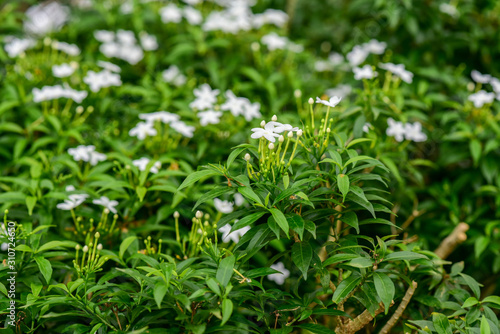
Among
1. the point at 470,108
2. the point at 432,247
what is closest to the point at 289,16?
the point at 470,108

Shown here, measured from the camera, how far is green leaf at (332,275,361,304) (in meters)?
1.58

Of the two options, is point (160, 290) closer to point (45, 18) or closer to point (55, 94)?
point (55, 94)

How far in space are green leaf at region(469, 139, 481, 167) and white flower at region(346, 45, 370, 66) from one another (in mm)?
929

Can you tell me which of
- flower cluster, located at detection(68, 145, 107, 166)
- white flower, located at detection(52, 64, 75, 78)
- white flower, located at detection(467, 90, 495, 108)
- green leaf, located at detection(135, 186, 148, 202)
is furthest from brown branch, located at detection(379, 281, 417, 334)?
white flower, located at detection(52, 64, 75, 78)

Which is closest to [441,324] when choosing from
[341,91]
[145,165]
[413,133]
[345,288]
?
[345,288]

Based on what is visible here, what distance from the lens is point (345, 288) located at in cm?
161

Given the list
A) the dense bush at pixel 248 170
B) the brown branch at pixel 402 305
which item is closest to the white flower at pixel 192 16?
the dense bush at pixel 248 170

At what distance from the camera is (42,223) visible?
2.12 metres

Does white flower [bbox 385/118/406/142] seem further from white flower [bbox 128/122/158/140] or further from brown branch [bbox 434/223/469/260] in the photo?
white flower [bbox 128/122/158/140]

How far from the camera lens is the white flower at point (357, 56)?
124 inches

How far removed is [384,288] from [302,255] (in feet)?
0.96

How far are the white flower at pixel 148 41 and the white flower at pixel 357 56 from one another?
4.88 feet

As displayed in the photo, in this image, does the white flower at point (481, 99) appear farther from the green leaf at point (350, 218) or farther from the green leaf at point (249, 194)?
the green leaf at point (249, 194)

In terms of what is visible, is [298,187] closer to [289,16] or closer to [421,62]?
[421,62]
